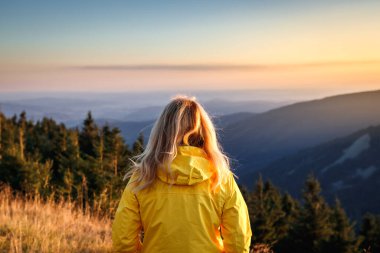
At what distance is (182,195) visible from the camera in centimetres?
319

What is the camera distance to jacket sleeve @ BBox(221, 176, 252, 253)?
3257 mm

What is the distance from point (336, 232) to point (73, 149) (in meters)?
22.9

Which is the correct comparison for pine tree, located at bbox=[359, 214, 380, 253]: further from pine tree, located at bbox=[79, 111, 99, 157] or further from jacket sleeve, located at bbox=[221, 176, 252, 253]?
jacket sleeve, located at bbox=[221, 176, 252, 253]

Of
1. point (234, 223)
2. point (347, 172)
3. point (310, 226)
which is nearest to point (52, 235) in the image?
point (234, 223)

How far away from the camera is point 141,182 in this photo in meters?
3.24

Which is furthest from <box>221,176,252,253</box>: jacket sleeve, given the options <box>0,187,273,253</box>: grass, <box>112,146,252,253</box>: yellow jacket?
<box>0,187,273,253</box>: grass

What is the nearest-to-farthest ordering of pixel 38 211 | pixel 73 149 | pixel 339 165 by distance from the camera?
pixel 38 211 < pixel 73 149 < pixel 339 165

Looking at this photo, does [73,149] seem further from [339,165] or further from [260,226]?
[339,165]

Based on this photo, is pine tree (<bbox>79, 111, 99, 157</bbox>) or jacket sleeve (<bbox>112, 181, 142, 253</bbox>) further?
pine tree (<bbox>79, 111, 99, 157</bbox>)

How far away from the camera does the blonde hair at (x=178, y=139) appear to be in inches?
127

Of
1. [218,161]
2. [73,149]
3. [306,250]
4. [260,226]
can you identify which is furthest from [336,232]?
[218,161]

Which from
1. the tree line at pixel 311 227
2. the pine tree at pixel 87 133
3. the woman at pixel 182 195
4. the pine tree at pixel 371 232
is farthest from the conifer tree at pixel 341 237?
the woman at pixel 182 195

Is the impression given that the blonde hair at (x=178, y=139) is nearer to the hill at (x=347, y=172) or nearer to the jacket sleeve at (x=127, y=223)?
the jacket sleeve at (x=127, y=223)

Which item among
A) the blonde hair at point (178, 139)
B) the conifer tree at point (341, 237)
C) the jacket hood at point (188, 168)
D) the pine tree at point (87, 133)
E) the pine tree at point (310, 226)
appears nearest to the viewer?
the jacket hood at point (188, 168)
